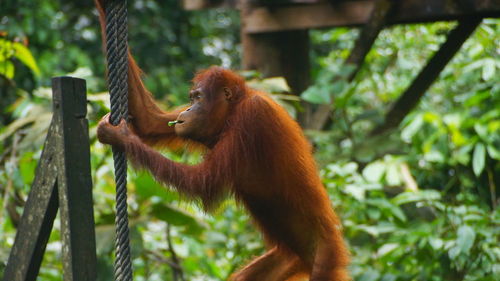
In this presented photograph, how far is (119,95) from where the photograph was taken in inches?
105

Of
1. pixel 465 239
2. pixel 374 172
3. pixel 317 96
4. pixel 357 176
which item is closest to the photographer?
pixel 465 239

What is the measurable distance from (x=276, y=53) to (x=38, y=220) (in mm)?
3390

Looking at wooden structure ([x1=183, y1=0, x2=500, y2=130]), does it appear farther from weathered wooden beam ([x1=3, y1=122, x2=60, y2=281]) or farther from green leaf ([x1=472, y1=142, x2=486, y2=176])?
weathered wooden beam ([x1=3, y1=122, x2=60, y2=281])

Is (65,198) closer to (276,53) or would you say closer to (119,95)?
(119,95)

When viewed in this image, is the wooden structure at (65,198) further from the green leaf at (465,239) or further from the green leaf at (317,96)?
the green leaf at (317,96)

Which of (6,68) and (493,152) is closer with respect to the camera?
(6,68)

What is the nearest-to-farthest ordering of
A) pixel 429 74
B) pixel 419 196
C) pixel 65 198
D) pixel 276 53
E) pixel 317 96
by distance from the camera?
pixel 65 198
pixel 419 196
pixel 317 96
pixel 429 74
pixel 276 53

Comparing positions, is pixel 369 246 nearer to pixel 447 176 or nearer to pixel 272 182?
pixel 447 176

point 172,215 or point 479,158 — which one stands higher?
point 479,158

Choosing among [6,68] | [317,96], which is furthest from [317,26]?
[6,68]

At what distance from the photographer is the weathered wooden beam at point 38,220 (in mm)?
2705

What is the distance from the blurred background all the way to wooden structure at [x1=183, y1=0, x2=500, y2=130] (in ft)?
0.26

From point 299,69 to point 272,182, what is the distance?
8.93 ft

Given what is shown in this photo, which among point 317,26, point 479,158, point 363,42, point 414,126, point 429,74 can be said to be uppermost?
point 317,26
